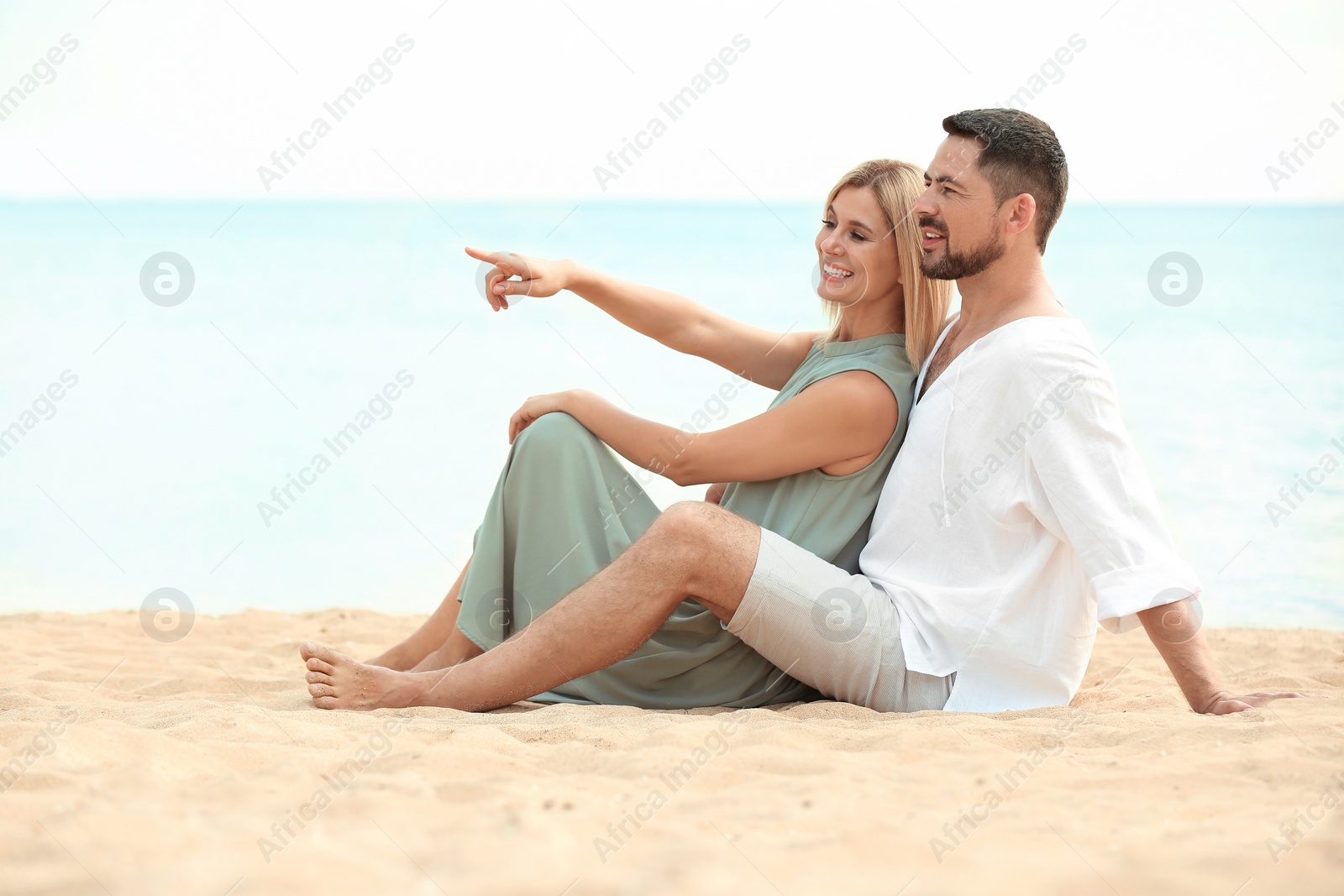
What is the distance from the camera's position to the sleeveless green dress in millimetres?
2887

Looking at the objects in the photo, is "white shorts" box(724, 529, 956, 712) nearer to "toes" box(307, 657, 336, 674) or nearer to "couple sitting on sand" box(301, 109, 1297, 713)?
"couple sitting on sand" box(301, 109, 1297, 713)

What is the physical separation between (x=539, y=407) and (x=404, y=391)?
7787mm

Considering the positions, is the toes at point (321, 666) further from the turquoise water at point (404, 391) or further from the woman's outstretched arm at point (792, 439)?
the turquoise water at point (404, 391)

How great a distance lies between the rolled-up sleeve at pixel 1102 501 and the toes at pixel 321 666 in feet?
5.64

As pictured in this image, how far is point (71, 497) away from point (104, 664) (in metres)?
4.02

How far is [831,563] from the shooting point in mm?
2834

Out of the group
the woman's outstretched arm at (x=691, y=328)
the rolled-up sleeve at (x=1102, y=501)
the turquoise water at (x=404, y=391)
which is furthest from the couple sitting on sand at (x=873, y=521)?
the turquoise water at (x=404, y=391)

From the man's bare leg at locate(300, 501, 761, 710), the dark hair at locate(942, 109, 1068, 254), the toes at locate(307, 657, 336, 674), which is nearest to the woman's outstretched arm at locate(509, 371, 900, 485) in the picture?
the man's bare leg at locate(300, 501, 761, 710)

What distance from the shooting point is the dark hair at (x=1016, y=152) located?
280 cm

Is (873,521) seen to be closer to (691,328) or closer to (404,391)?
(691,328)

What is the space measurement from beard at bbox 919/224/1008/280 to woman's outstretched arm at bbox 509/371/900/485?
32 cm

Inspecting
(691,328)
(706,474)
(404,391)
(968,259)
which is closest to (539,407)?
(706,474)

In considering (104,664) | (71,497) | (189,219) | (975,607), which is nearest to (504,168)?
(189,219)

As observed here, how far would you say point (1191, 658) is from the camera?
97.5 inches
